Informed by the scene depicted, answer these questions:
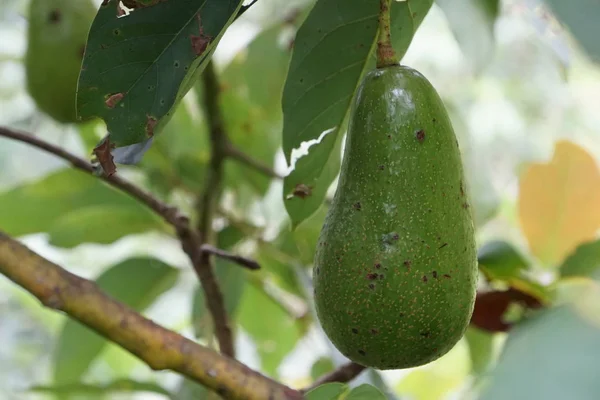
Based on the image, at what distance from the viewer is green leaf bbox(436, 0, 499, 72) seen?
2.47ft

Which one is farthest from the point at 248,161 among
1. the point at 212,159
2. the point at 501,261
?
the point at 501,261

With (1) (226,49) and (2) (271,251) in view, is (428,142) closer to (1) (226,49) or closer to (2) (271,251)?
(2) (271,251)

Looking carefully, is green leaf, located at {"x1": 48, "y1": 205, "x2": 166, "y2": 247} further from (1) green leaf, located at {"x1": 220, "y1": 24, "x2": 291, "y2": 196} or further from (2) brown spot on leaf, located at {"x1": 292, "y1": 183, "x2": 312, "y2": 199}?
(2) brown spot on leaf, located at {"x1": 292, "y1": 183, "x2": 312, "y2": 199}

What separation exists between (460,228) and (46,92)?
2.33ft

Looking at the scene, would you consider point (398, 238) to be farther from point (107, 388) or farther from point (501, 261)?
point (107, 388)

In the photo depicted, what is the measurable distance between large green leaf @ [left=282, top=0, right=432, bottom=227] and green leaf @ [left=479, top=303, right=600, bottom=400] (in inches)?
16.1

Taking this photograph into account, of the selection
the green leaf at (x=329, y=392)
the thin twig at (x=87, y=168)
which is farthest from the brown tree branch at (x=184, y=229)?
the green leaf at (x=329, y=392)

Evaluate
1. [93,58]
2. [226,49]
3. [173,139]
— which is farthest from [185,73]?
[226,49]

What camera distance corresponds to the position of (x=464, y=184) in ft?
1.92

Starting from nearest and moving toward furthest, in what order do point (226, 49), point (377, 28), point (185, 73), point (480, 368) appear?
point (185, 73), point (377, 28), point (480, 368), point (226, 49)

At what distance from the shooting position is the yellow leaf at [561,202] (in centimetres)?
91

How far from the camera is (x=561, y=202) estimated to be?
0.92 m

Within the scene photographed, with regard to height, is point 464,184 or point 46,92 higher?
point 464,184

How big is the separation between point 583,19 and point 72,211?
919mm
